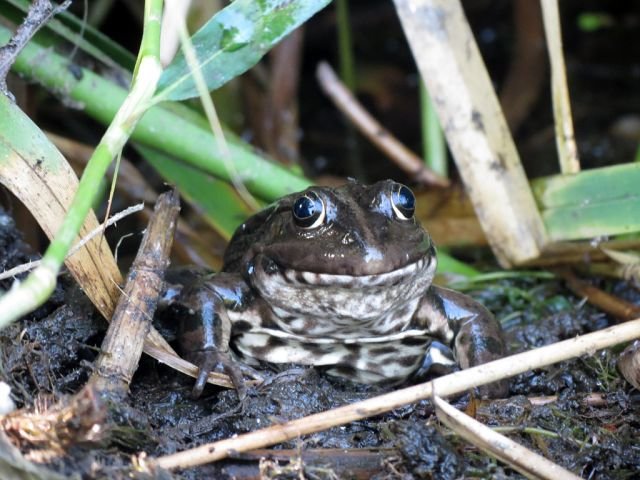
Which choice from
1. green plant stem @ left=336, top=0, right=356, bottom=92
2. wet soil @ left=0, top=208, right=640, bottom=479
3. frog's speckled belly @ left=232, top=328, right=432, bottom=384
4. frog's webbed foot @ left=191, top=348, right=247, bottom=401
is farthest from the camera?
green plant stem @ left=336, top=0, right=356, bottom=92

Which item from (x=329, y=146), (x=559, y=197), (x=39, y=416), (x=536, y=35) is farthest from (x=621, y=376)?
(x=536, y=35)

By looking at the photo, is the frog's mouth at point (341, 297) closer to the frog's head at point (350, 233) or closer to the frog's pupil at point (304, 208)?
the frog's head at point (350, 233)

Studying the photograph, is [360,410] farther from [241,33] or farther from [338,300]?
[241,33]

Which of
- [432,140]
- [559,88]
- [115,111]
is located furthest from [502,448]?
[432,140]

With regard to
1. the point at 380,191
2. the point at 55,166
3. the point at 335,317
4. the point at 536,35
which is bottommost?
the point at 536,35

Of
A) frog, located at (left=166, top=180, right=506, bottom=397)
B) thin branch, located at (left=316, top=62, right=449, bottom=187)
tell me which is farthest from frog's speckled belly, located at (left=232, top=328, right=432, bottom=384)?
thin branch, located at (left=316, top=62, right=449, bottom=187)

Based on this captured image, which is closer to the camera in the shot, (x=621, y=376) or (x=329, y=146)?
(x=621, y=376)

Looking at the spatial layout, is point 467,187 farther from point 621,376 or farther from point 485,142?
point 621,376

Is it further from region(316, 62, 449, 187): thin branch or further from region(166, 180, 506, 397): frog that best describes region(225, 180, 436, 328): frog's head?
region(316, 62, 449, 187): thin branch
